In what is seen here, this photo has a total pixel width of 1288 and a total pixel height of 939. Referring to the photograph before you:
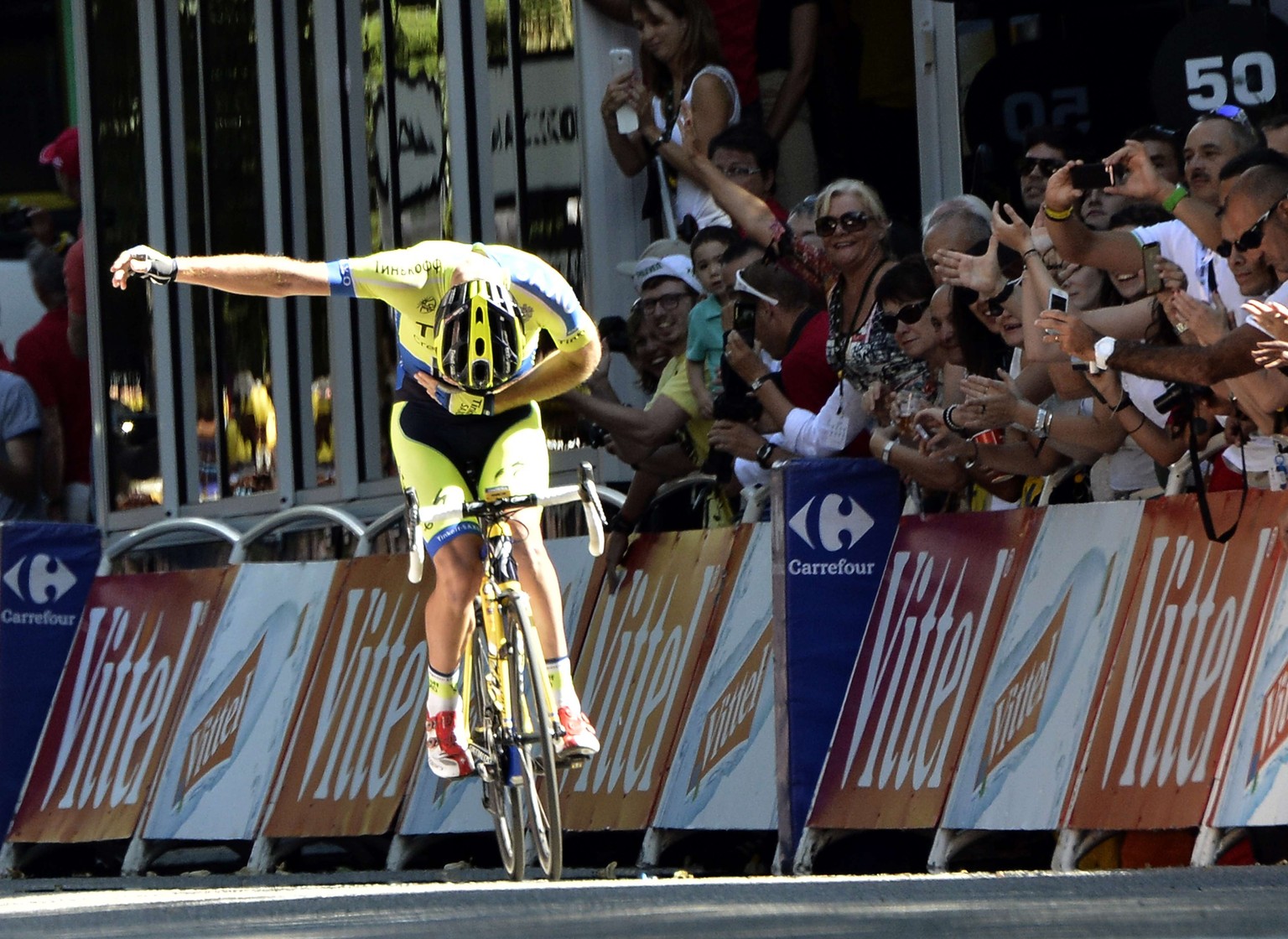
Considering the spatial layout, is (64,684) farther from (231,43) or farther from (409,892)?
(409,892)

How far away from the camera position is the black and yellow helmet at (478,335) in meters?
10.1

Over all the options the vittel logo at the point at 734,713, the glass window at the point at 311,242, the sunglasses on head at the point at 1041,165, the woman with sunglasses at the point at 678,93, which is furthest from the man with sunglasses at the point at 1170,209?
the glass window at the point at 311,242

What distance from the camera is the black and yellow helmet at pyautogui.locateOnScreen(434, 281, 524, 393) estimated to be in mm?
10102

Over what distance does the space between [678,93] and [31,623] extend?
416cm

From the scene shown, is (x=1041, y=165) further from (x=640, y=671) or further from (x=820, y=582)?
(x=640, y=671)

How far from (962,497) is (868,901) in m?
3.38

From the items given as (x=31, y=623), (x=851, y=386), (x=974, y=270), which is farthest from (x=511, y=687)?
(x=31, y=623)

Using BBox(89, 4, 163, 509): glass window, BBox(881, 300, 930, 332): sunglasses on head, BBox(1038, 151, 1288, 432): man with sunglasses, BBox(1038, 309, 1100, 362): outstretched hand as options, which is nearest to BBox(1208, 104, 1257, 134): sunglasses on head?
BBox(1038, 151, 1288, 432): man with sunglasses

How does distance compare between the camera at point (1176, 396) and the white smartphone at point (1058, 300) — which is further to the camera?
the white smartphone at point (1058, 300)

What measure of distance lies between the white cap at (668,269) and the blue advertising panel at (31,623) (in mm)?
3628

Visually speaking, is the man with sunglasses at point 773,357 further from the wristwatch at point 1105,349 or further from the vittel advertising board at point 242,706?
the vittel advertising board at point 242,706

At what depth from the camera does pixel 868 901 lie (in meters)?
7.16

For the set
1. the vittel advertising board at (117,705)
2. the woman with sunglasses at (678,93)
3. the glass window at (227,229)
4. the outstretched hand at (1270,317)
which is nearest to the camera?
the outstretched hand at (1270,317)

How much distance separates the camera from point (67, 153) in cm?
1941
